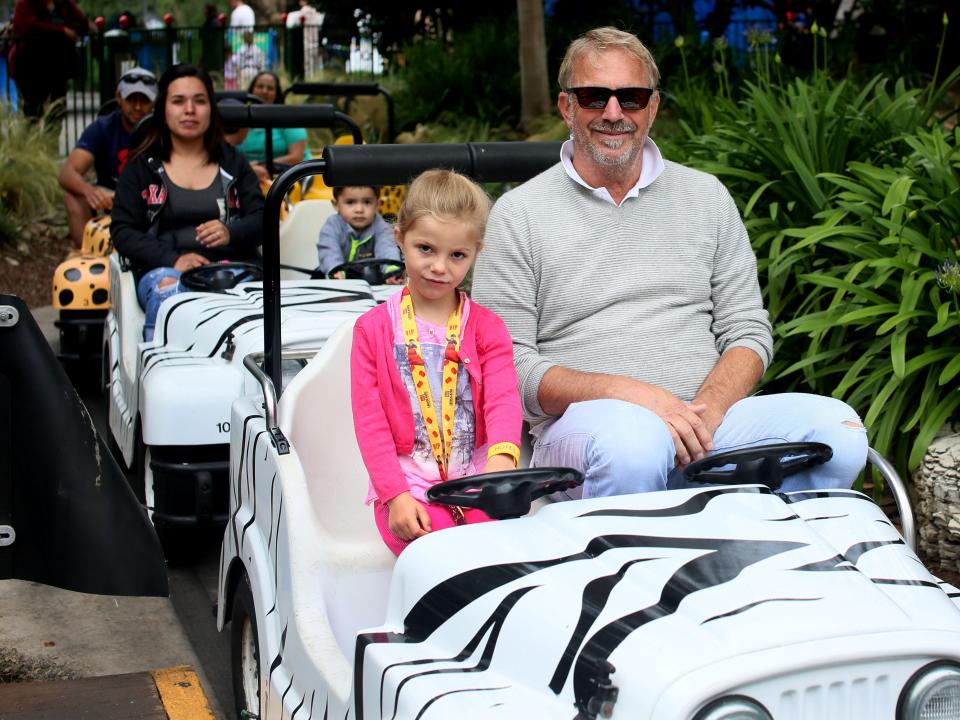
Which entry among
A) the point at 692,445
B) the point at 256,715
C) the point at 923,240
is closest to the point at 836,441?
the point at 692,445

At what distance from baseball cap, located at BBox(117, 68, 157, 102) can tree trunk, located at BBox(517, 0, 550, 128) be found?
491 centimetres

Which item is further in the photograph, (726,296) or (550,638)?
(726,296)

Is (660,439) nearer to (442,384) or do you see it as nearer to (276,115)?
(442,384)

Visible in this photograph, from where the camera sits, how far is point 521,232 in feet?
11.0

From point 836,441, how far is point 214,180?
13.2 ft

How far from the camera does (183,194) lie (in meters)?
6.17

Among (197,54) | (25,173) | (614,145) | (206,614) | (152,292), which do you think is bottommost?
(206,614)

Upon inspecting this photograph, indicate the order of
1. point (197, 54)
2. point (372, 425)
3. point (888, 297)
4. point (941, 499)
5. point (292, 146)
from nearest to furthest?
1. point (372, 425)
2. point (941, 499)
3. point (888, 297)
4. point (292, 146)
5. point (197, 54)

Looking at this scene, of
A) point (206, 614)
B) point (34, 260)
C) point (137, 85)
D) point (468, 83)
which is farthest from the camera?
point (468, 83)

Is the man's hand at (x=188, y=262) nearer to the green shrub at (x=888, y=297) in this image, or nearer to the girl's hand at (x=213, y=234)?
the girl's hand at (x=213, y=234)

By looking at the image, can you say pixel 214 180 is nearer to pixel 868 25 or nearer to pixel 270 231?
pixel 270 231

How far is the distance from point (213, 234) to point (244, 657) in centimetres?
312

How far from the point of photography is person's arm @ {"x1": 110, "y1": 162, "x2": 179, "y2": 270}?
19.5 ft

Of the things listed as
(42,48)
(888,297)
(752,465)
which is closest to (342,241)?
(888,297)
